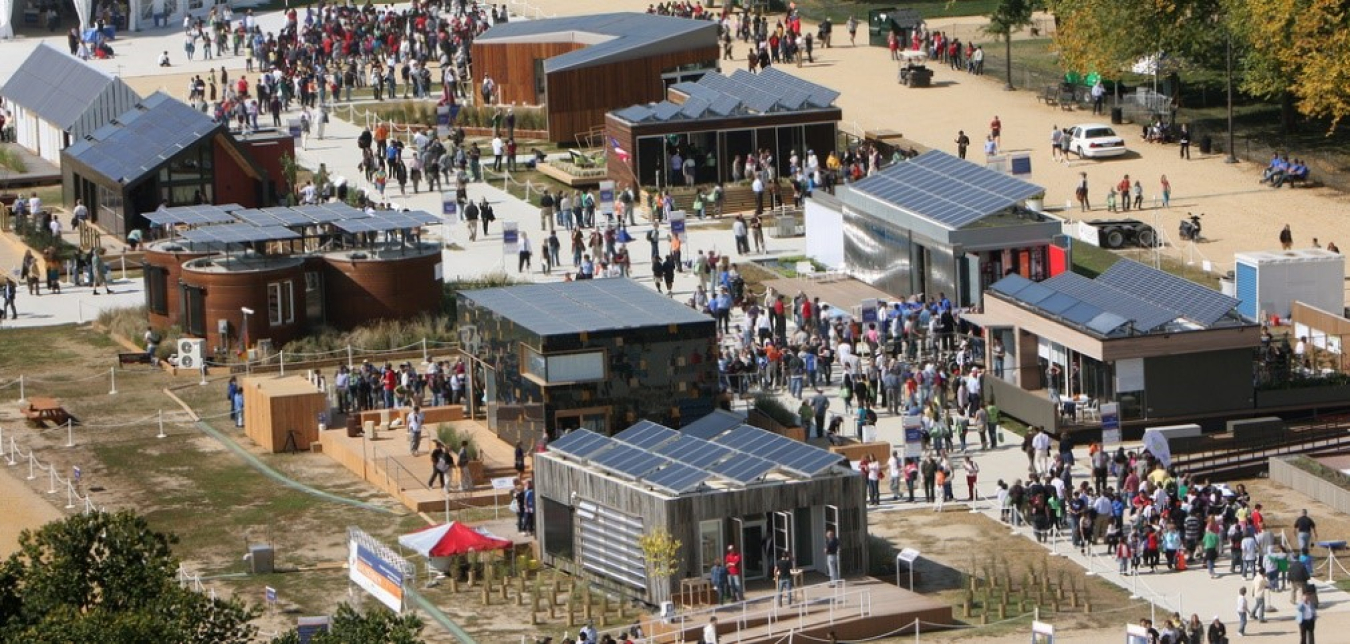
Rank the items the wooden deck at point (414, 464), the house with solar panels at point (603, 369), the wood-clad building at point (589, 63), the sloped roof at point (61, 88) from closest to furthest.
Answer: the wooden deck at point (414, 464)
the house with solar panels at point (603, 369)
the sloped roof at point (61, 88)
the wood-clad building at point (589, 63)

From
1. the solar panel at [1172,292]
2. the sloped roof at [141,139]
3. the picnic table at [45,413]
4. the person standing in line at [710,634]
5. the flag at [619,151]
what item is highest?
the sloped roof at [141,139]

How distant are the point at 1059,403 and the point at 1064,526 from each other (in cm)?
757

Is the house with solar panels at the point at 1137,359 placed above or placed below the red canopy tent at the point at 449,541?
above

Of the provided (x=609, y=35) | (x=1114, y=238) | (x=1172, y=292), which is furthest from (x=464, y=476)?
(x=609, y=35)

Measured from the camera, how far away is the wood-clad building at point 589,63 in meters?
104

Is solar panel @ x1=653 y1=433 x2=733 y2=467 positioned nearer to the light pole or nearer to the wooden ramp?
the wooden ramp

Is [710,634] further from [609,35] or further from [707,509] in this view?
[609,35]

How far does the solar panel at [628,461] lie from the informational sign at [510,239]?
26.0 m

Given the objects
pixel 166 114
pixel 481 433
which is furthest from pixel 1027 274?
pixel 166 114

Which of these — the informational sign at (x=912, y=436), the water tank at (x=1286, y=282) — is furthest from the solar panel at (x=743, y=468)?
the water tank at (x=1286, y=282)

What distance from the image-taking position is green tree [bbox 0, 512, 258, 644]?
4372cm

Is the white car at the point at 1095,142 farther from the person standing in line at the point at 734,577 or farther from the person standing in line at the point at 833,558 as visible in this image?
the person standing in line at the point at 734,577

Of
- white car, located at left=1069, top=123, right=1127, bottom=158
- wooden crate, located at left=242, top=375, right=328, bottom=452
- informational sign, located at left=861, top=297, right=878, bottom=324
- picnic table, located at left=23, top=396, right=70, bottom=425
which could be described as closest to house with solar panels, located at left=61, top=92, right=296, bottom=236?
picnic table, located at left=23, top=396, right=70, bottom=425

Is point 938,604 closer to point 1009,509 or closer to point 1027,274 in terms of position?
point 1009,509
